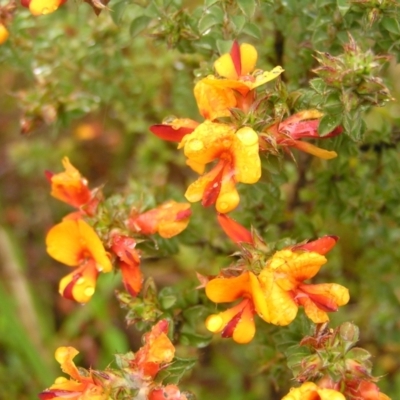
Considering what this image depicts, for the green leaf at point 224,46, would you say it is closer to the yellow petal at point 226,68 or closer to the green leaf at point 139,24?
the yellow petal at point 226,68

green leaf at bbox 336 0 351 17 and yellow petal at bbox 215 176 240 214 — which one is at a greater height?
green leaf at bbox 336 0 351 17

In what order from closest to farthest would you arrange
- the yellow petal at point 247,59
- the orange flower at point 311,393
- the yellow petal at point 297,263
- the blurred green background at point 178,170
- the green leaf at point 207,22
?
the orange flower at point 311,393, the yellow petal at point 297,263, the yellow petal at point 247,59, the green leaf at point 207,22, the blurred green background at point 178,170

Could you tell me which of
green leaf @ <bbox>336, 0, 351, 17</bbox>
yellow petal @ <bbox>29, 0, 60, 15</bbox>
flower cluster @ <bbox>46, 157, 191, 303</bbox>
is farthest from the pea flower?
green leaf @ <bbox>336, 0, 351, 17</bbox>

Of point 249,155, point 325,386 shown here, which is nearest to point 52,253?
point 249,155

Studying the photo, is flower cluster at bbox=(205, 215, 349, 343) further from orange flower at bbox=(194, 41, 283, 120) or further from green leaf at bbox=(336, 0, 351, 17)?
green leaf at bbox=(336, 0, 351, 17)

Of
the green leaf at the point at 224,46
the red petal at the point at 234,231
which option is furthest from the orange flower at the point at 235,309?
the green leaf at the point at 224,46

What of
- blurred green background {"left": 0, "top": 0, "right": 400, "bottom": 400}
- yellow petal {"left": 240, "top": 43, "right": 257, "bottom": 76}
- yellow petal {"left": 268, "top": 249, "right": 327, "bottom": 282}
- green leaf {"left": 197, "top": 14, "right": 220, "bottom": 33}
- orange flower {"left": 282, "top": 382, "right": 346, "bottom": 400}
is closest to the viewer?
orange flower {"left": 282, "top": 382, "right": 346, "bottom": 400}
